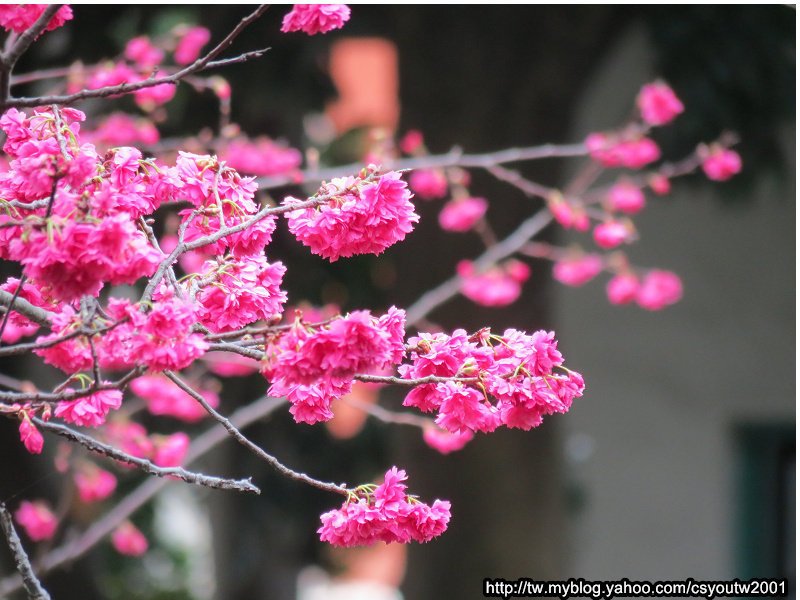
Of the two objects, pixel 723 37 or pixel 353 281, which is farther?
pixel 353 281

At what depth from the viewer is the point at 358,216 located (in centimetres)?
129

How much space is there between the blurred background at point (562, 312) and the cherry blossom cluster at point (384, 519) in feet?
6.95

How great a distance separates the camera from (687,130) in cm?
379

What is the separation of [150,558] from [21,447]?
277 cm

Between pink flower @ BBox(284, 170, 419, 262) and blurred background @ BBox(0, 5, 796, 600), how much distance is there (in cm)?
212

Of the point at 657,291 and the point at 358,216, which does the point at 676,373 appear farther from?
the point at 358,216

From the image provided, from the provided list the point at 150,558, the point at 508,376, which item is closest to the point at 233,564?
the point at 150,558

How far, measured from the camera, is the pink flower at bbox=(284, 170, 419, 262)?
50.3 inches

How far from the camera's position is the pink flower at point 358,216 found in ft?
4.19

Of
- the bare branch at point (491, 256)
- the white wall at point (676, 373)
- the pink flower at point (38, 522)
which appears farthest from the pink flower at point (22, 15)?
the white wall at point (676, 373)

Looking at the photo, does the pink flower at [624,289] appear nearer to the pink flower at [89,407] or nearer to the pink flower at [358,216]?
the pink flower at [358,216]

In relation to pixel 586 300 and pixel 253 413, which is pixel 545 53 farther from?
pixel 253 413

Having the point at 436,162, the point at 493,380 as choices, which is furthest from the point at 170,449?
the point at 493,380

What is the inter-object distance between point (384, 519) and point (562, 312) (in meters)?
3.22
